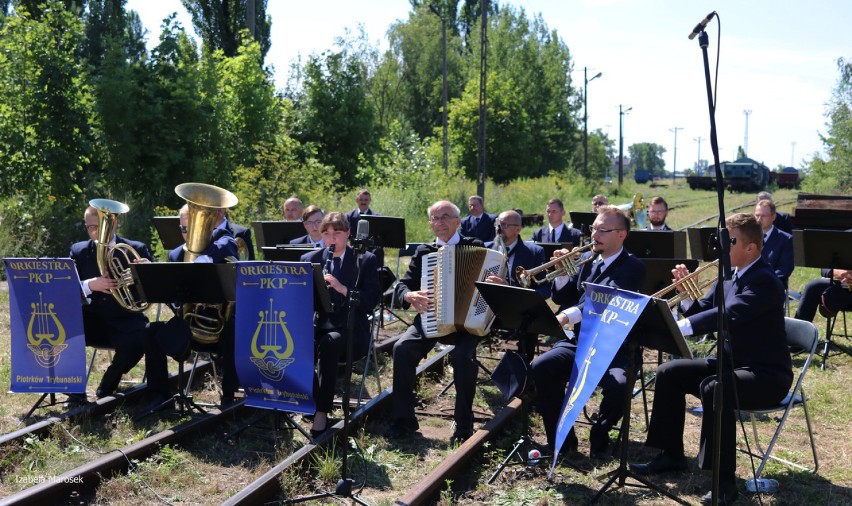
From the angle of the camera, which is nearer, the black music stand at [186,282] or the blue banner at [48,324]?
the black music stand at [186,282]

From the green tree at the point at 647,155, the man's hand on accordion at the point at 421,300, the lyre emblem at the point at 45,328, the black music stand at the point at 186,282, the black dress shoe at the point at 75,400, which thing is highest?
the green tree at the point at 647,155

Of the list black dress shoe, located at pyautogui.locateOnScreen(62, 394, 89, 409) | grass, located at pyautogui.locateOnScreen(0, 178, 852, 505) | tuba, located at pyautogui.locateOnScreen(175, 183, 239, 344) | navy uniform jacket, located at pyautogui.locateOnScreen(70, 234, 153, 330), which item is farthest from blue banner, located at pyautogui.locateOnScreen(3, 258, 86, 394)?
tuba, located at pyautogui.locateOnScreen(175, 183, 239, 344)

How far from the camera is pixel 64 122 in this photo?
1672 cm

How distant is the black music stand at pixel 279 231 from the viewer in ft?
34.4

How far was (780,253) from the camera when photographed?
30.9ft

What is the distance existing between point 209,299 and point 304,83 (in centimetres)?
2432

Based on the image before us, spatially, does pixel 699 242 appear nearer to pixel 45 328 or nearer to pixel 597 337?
pixel 597 337

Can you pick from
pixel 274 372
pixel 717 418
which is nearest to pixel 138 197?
pixel 274 372

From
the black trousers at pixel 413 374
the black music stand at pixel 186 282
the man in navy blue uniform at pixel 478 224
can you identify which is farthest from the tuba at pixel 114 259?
the man in navy blue uniform at pixel 478 224

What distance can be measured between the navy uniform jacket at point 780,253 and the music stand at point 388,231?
4340mm

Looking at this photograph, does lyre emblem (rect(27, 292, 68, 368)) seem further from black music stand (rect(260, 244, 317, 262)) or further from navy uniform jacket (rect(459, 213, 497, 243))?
navy uniform jacket (rect(459, 213, 497, 243))

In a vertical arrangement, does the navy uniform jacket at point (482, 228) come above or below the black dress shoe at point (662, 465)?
above

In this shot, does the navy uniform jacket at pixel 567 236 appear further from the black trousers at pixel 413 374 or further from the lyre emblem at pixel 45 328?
the lyre emblem at pixel 45 328

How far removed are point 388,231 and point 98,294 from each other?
3.78 m
